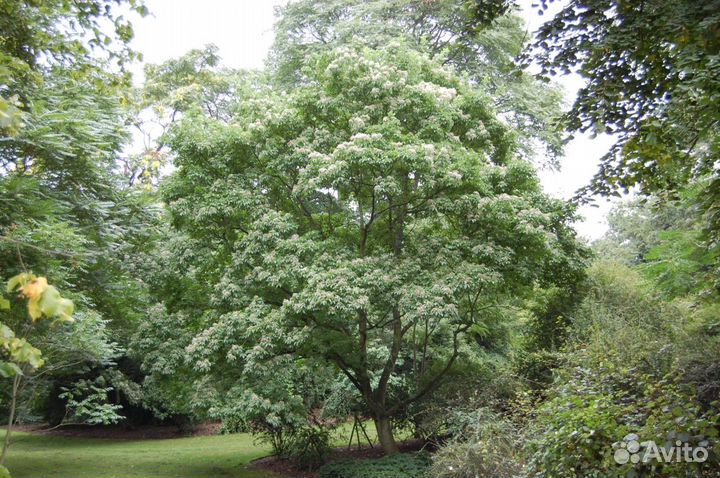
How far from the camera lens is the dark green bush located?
9.83 m

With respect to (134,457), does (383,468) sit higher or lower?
higher

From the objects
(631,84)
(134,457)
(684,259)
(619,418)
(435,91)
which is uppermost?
(435,91)

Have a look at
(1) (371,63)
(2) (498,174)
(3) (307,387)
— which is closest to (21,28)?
(1) (371,63)

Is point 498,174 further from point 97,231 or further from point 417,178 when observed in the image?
point 97,231

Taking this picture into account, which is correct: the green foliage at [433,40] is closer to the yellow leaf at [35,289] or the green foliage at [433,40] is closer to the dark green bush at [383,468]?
the dark green bush at [383,468]

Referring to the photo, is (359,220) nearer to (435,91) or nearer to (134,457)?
(435,91)

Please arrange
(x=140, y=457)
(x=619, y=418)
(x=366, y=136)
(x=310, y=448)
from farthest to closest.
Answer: (x=140, y=457), (x=310, y=448), (x=366, y=136), (x=619, y=418)

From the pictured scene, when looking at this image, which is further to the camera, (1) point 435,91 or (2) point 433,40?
(2) point 433,40

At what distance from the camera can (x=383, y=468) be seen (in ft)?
33.3

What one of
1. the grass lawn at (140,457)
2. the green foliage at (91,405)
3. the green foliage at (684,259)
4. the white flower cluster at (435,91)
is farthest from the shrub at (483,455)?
the white flower cluster at (435,91)

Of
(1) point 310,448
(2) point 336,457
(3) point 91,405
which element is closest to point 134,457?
(3) point 91,405

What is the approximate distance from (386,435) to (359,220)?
14.4ft

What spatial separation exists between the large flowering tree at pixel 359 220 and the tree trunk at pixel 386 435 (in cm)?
4

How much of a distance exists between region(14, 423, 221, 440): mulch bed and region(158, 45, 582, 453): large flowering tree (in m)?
11.1
